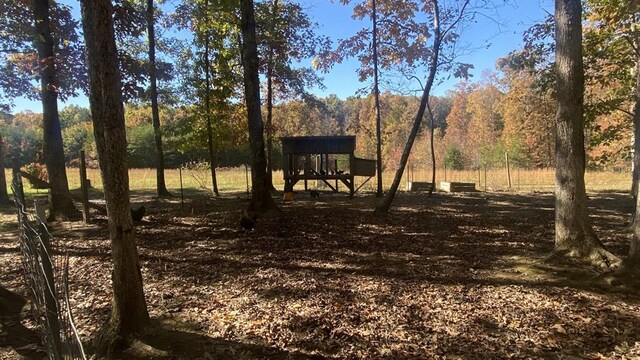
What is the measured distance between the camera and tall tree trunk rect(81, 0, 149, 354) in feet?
11.3

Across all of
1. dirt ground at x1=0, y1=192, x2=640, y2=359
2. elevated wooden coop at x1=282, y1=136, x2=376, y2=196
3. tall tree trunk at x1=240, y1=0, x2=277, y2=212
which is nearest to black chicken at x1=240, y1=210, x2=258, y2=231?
dirt ground at x1=0, y1=192, x2=640, y2=359

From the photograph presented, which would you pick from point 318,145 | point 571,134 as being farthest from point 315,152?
point 571,134

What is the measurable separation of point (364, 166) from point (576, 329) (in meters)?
12.6

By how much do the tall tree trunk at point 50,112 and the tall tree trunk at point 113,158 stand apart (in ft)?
21.9

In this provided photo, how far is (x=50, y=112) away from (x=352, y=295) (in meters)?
8.64

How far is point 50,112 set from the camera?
30.3 feet

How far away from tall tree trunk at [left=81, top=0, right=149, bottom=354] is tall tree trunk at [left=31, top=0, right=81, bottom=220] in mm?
6665

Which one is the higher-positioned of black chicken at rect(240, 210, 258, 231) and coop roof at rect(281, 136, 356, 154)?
coop roof at rect(281, 136, 356, 154)

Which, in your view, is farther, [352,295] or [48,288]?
[352,295]

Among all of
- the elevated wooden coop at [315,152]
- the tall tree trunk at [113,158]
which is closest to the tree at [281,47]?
the elevated wooden coop at [315,152]

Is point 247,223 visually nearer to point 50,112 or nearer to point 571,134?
point 50,112

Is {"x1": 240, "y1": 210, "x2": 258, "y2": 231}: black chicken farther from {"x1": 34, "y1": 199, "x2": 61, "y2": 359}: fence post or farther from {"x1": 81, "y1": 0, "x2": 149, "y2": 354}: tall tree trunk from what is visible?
{"x1": 34, "y1": 199, "x2": 61, "y2": 359}: fence post

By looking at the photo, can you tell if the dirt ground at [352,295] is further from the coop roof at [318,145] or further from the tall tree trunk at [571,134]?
the coop roof at [318,145]

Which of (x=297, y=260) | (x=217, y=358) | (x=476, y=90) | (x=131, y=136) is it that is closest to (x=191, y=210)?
(x=297, y=260)
